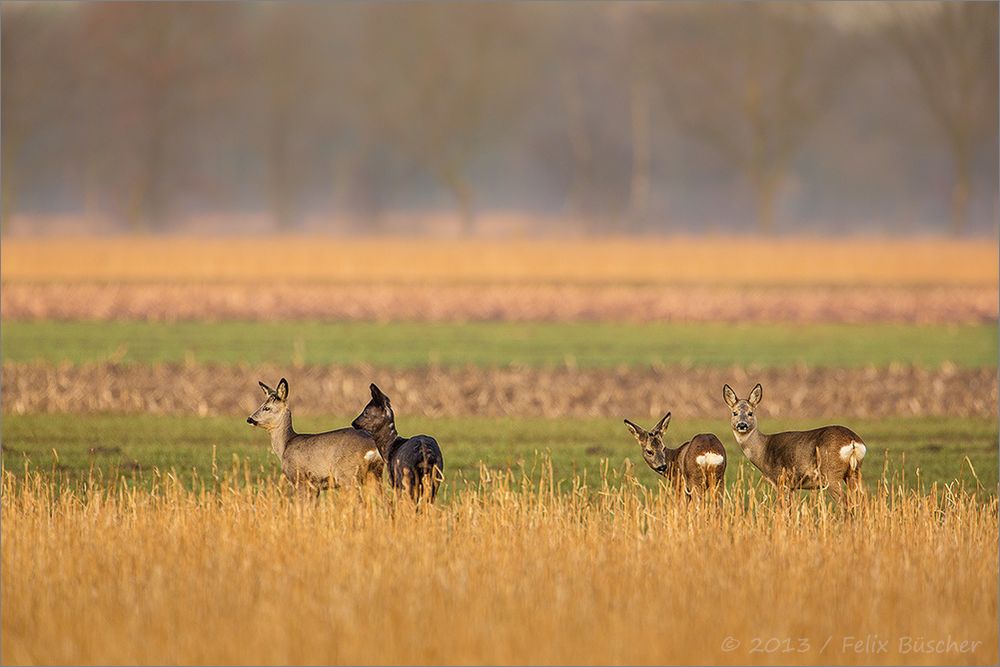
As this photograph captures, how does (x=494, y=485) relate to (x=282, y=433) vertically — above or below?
below

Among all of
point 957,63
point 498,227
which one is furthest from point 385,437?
point 498,227

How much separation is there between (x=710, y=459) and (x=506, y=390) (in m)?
10.3

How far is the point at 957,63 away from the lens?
3041 inches

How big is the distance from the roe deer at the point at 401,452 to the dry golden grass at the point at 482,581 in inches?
10.3

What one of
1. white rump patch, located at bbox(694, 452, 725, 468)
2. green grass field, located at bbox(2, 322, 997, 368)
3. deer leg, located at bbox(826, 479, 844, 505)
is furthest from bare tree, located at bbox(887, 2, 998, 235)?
white rump patch, located at bbox(694, 452, 725, 468)

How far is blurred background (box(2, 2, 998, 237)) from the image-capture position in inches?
3201

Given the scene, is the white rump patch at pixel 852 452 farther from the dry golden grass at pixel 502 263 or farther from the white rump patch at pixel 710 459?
the dry golden grass at pixel 502 263

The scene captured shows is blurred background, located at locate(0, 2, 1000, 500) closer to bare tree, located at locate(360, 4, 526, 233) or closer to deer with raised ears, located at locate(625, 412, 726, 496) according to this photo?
bare tree, located at locate(360, 4, 526, 233)

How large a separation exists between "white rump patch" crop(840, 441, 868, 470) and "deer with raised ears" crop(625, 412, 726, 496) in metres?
1.00

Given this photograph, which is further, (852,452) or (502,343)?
(502,343)

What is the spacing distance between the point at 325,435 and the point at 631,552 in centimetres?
286

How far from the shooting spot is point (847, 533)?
12.0 meters

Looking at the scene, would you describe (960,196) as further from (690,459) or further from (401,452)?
(401,452)

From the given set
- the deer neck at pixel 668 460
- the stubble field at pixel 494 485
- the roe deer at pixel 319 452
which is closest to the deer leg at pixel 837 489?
the stubble field at pixel 494 485
